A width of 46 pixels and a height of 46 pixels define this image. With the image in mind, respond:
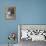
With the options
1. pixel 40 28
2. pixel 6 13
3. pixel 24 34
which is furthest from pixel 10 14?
pixel 40 28

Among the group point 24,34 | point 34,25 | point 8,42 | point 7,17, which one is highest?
point 7,17

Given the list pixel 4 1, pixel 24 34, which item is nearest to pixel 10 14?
pixel 4 1

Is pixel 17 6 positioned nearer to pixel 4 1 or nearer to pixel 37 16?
pixel 4 1

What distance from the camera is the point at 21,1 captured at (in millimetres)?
3230

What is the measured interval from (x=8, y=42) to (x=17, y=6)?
0.95m

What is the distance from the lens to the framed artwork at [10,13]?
321 centimetres

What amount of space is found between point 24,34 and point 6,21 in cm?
58

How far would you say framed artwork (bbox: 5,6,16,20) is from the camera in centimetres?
321

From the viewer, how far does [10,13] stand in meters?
3.22

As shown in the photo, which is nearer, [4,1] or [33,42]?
[33,42]

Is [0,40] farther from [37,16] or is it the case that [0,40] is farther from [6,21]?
[37,16]

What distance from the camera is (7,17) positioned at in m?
3.21

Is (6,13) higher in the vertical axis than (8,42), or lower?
higher

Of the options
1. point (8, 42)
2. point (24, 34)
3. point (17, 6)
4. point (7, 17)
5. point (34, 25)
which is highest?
point (17, 6)
